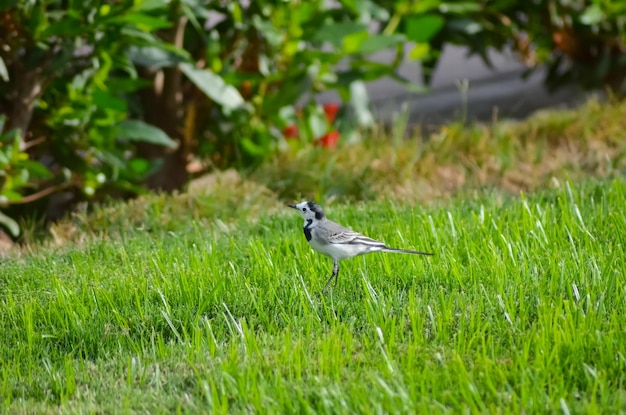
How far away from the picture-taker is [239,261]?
3814 mm

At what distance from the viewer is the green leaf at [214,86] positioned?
17.0 feet

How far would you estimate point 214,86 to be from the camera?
5258 mm

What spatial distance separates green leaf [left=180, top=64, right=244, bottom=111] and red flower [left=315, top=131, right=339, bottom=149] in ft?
3.58

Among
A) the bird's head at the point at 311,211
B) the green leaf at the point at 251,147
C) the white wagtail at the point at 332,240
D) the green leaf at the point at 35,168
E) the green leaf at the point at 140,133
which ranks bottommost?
the green leaf at the point at 251,147

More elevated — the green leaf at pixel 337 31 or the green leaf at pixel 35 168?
the green leaf at pixel 337 31

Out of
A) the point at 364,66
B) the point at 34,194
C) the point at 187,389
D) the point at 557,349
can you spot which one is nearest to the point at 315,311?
the point at 187,389

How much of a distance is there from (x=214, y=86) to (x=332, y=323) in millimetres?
2448

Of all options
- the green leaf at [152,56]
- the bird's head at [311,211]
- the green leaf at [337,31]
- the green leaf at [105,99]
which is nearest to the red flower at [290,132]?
the green leaf at [337,31]

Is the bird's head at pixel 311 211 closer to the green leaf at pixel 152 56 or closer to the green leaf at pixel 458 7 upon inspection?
the green leaf at pixel 152 56

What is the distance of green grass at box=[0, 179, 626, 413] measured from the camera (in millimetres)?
2670

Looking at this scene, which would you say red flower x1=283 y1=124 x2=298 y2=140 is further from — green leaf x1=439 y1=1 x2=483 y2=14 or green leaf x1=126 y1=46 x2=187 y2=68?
green leaf x1=126 y1=46 x2=187 y2=68

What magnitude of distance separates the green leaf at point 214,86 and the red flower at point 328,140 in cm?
109

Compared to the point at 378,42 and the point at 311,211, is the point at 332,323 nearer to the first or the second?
the point at 311,211

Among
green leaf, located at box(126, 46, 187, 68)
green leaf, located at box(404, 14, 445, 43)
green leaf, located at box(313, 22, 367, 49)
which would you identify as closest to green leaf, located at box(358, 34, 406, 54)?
green leaf, located at box(313, 22, 367, 49)
